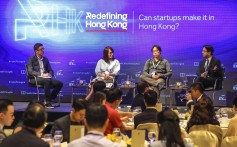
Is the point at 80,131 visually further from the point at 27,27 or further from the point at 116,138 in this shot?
the point at 27,27

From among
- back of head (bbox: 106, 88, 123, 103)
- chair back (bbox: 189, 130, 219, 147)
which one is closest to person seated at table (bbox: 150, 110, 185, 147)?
chair back (bbox: 189, 130, 219, 147)

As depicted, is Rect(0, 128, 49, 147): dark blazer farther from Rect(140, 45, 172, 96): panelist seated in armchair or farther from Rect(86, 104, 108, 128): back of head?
Rect(140, 45, 172, 96): panelist seated in armchair

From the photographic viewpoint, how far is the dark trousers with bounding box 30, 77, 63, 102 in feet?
31.1

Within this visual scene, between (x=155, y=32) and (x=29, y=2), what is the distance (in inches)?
119

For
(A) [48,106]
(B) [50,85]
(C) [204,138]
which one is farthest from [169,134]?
(B) [50,85]

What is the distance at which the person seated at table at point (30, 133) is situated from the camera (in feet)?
11.0

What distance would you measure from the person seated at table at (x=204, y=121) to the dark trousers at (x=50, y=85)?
4.97 meters

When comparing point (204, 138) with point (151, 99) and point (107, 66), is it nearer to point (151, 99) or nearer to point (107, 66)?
point (151, 99)

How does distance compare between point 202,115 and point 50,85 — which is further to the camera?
point 50,85

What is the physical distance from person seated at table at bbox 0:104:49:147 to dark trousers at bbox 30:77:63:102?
5.98m

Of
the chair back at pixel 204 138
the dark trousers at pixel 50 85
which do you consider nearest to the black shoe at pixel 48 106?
the dark trousers at pixel 50 85

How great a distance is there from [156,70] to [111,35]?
4.91 ft

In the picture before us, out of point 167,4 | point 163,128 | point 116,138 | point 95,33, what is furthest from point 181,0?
point 163,128

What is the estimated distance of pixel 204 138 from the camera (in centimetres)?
478
